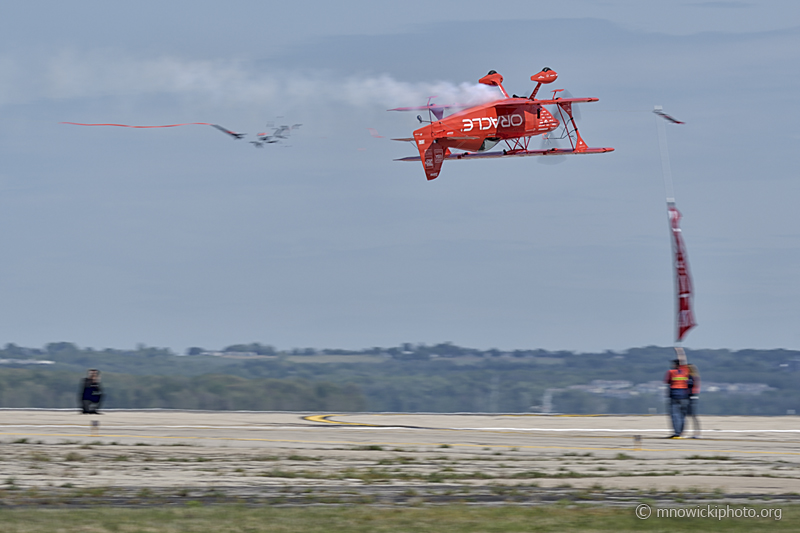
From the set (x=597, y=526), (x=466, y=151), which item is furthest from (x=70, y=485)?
(x=466, y=151)

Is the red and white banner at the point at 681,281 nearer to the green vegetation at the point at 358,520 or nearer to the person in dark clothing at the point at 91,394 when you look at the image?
the green vegetation at the point at 358,520

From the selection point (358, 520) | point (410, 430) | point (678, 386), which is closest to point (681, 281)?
point (678, 386)

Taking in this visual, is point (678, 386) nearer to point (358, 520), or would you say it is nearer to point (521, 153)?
point (521, 153)

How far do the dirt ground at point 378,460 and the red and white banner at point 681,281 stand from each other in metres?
4.34

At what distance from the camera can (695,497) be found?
2286 centimetres

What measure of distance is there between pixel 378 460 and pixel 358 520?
35.7ft

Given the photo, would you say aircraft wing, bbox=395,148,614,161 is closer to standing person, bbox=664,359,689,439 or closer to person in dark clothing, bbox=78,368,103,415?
standing person, bbox=664,359,689,439

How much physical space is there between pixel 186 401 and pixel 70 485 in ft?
493

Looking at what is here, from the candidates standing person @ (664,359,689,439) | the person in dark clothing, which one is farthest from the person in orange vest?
the person in dark clothing

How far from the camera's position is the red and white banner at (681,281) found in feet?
125

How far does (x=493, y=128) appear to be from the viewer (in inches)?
1599

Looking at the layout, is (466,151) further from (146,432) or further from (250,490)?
(250,490)

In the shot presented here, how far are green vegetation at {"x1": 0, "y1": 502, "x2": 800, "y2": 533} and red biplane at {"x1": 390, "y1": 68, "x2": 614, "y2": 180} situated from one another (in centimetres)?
2031

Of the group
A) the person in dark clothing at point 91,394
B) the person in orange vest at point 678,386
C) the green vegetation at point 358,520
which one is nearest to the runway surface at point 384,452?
the person in dark clothing at point 91,394
